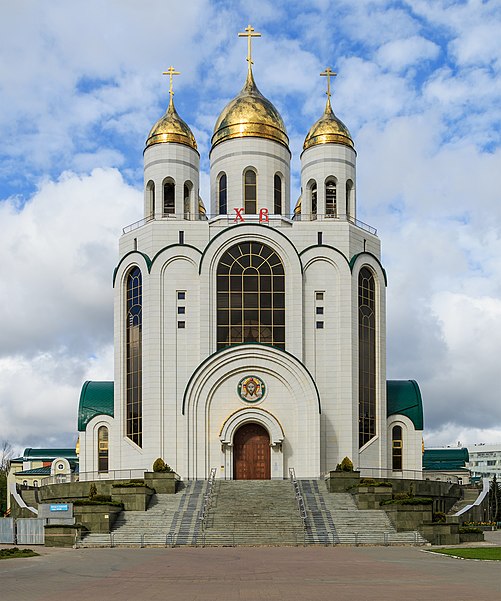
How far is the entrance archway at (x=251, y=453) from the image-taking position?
51.6 metres

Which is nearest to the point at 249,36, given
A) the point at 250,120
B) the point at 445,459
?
the point at 250,120

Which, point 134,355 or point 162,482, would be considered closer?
point 162,482

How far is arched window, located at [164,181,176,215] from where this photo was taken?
57.3m

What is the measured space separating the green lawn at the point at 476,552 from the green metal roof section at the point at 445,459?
4513 cm

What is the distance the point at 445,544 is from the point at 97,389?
2638cm

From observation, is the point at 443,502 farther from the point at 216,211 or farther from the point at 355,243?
the point at 216,211

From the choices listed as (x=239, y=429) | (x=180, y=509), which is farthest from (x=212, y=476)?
(x=180, y=509)

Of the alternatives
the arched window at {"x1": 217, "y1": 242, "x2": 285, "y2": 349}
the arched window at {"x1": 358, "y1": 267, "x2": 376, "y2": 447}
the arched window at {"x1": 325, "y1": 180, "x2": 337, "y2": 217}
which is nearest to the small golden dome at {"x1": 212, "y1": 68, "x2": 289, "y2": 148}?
the arched window at {"x1": 325, "y1": 180, "x2": 337, "y2": 217}

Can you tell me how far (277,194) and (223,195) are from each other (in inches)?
130

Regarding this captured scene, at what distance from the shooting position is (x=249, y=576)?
24.7m

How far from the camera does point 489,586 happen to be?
2184cm

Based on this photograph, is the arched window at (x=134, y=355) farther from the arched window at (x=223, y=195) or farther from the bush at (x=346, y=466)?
the bush at (x=346, y=466)

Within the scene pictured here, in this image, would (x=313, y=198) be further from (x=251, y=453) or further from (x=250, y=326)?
(x=251, y=453)

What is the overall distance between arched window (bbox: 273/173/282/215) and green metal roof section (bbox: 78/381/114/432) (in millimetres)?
14639
